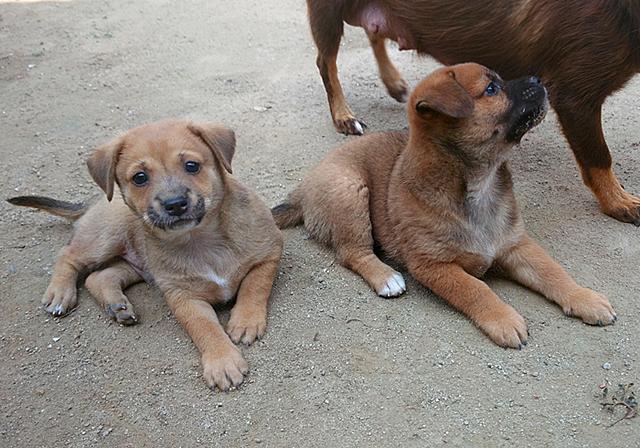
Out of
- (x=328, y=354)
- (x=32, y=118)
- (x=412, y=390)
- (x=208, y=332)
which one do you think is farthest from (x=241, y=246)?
(x=32, y=118)

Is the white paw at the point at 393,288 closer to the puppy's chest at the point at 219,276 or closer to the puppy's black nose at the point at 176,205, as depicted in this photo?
the puppy's chest at the point at 219,276

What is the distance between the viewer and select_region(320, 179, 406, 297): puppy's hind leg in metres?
4.11

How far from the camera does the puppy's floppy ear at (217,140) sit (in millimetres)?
3723

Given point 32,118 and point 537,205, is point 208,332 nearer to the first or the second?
point 537,205

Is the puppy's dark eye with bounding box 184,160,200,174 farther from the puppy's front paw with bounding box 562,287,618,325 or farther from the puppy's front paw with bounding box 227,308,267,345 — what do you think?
the puppy's front paw with bounding box 562,287,618,325

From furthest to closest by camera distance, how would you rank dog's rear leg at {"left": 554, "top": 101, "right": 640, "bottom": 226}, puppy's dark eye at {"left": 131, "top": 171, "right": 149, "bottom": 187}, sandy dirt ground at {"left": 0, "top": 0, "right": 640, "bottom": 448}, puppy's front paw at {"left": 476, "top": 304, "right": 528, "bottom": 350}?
dog's rear leg at {"left": 554, "top": 101, "right": 640, "bottom": 226}
puppy's dark eye at {"left": 131, "top": 171, "right": 149, "bottom": 187}
puppy's front paw at {"left": 476, "top": 304, "right": 528, "bottom": 350}
sandy dirt ground at {"left": 0, "top": 0, "right": 640, "bottom": 448}

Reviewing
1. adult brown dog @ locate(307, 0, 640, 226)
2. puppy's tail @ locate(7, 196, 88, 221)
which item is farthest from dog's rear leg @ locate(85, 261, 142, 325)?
adult brown dog @ locate(307, 0, 640, 226)

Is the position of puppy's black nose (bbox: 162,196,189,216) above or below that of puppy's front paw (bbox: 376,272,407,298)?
above

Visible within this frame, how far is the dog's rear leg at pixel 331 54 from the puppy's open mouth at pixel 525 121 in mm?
2150

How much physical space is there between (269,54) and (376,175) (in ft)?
10.8

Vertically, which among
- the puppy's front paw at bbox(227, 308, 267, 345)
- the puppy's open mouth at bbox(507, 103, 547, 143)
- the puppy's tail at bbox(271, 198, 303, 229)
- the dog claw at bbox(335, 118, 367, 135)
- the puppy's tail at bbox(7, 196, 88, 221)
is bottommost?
the puppy's tail at bbox(7, 196, 88, 221)

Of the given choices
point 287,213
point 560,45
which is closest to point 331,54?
point 287,213

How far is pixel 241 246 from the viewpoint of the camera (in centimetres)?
394

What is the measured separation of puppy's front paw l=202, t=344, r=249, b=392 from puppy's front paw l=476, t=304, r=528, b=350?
1.19 meters
